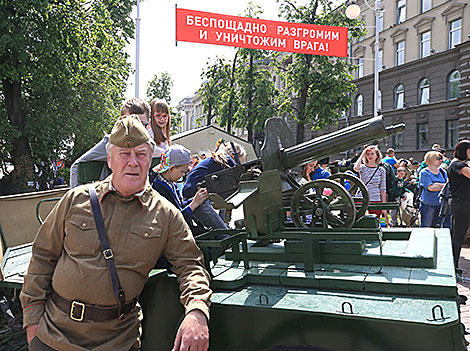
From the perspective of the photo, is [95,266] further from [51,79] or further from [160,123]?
[51,79]

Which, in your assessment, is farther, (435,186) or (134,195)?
(435,186)

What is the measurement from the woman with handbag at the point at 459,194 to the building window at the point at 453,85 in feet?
70.6

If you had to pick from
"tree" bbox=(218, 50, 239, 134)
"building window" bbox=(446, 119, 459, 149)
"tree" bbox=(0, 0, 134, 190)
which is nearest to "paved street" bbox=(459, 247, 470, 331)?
"tree" bbox=(0, 0, 134, 190)

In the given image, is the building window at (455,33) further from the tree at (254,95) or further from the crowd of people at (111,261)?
the crowd of people at (111,261)

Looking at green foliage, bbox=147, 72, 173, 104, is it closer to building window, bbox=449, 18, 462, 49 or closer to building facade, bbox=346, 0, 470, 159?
building facade, bbox=346, 0, 470, 159

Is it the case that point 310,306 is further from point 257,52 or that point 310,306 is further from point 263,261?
point 257,52

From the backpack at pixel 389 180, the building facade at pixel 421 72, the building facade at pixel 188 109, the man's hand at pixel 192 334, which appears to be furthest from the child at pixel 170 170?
the building facade at pixel 188 109

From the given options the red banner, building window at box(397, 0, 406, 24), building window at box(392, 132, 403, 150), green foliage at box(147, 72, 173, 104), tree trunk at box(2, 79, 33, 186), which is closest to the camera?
the red banner

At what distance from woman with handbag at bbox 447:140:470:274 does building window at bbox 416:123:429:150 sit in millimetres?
23153

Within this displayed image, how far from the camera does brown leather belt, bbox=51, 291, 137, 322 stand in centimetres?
219

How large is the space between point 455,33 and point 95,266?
92.4 feet

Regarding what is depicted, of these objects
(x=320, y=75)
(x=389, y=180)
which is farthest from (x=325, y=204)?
(x=320, y=75)

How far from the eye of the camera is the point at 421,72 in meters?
28.1

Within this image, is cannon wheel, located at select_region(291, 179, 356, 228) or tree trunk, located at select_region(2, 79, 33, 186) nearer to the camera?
cannon wheel, located at select_region(291, 179, 356, 228)
